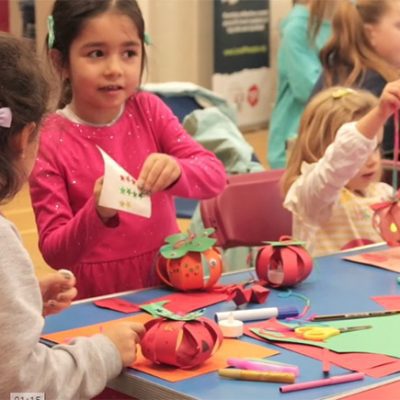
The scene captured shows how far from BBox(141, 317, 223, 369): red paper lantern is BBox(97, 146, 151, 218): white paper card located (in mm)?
316

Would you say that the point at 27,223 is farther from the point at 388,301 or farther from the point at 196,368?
the point at 196,368

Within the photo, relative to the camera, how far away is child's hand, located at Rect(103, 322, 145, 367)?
1.36 meters

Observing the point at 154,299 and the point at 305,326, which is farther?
the point at 154,299

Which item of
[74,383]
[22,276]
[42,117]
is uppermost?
[42,117]

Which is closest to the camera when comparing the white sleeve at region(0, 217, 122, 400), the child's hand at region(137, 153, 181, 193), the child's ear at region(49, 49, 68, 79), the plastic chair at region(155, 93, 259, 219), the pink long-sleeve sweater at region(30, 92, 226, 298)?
the white sleeve at region(0, 217, 122, 400)

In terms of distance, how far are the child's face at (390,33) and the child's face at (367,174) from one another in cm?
84

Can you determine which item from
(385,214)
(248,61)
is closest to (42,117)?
(385,214)

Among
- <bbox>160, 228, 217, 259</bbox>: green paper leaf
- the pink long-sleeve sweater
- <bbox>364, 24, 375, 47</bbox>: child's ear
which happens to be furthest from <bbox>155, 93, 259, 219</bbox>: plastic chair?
<bbox>160, 228, 217, 259</bbox>: green paper leaf

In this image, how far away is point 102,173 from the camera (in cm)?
193

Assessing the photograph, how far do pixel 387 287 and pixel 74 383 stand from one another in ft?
2.38

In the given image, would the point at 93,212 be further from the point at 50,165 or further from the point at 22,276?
the point at 22,276

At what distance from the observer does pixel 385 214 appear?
1.99m

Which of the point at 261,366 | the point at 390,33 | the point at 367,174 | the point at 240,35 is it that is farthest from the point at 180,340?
the point at 240,35

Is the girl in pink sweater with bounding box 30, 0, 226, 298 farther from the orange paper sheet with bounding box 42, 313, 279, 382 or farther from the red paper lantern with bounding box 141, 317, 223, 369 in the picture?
the red paper lantern with bounding box 141, 317, 223, 369
